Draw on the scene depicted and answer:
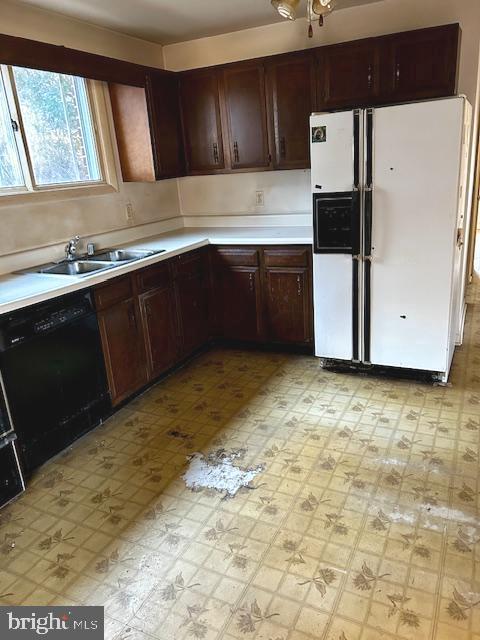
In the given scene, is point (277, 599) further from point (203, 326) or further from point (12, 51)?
point (12, 51)

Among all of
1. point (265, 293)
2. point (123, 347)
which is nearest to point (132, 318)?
point (123, 347)

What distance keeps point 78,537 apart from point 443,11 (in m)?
3.72

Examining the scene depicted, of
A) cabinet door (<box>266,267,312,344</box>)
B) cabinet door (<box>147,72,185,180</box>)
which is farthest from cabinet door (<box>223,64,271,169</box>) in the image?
cabinet door (<box>266,267,312,344</box>)

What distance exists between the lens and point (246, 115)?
3588 mm

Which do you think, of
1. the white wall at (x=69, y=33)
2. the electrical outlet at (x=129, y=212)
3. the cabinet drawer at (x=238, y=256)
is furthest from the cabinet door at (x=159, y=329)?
the white wall at (x=69, y=33)

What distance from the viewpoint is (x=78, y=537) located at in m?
2.04

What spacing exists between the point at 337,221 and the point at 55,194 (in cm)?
184

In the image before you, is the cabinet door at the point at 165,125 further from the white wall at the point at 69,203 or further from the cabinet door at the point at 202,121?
the white wall at the point at 69,203

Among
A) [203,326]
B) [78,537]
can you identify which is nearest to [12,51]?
[203,326]

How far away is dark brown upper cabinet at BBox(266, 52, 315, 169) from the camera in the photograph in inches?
130

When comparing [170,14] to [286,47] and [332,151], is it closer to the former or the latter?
[286,47]

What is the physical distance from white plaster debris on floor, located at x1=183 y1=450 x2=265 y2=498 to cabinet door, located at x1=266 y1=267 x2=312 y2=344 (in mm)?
1289

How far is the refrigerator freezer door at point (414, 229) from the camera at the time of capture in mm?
2646

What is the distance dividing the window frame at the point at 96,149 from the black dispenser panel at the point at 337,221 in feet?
5.21
